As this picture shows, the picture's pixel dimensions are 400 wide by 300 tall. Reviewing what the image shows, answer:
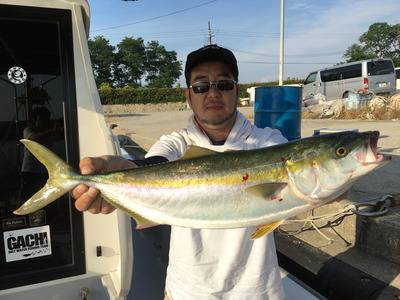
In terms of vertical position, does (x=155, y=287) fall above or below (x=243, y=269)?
below

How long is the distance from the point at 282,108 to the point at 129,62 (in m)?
83.6

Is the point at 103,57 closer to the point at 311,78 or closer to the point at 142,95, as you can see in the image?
the point at 142,95

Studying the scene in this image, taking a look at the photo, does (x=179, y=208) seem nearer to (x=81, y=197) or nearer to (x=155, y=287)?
(x=81, y=197)

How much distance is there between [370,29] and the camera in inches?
3275

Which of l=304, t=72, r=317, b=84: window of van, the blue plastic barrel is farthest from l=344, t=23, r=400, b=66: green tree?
the blue plastic barrel

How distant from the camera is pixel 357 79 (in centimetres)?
2342

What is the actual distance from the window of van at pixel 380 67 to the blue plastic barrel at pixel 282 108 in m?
19.3

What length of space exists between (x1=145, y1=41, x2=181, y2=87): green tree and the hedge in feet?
96.1

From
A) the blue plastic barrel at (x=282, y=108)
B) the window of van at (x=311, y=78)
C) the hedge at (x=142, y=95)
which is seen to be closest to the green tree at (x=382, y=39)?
the hedge at (x=142, y=95)

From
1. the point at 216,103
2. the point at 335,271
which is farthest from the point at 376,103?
the point at 216,103

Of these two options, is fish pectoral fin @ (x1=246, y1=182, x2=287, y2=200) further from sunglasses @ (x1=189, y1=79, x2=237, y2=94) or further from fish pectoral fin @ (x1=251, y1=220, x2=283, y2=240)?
sunglasses @ (x1=189, y1=79, x2=237, y2=94)

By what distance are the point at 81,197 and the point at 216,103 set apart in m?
0.93

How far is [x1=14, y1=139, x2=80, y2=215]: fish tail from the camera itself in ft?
6.37

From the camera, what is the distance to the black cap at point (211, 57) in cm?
246
